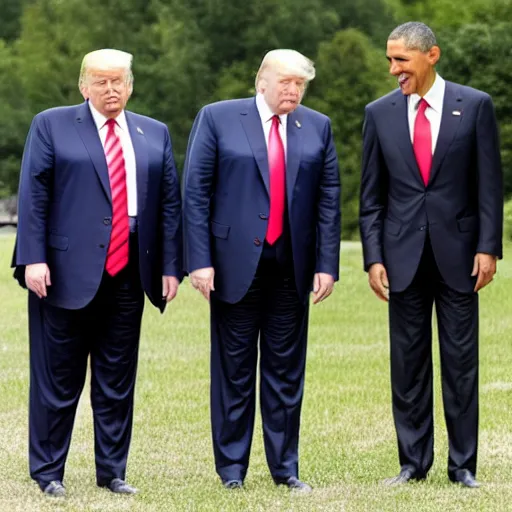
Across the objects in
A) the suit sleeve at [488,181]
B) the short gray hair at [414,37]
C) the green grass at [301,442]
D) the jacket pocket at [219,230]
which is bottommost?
the green grass at [301,442]

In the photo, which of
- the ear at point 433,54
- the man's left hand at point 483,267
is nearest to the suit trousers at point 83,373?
the man's left hand at point 483,267

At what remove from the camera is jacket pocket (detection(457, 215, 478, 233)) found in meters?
8.12

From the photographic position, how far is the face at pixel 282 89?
791cm

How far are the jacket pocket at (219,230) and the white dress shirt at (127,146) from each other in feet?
1.32

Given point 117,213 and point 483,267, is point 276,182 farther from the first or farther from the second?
point 483,267

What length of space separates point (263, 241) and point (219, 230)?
24 cm

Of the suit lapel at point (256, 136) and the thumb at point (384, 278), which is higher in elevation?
the suit lapel at point (256, 136)

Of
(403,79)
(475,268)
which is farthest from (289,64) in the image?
(475,268)

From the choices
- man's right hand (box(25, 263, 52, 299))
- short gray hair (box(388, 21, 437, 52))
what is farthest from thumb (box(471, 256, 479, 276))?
man's right hand (box(25, 263, 52, 299))

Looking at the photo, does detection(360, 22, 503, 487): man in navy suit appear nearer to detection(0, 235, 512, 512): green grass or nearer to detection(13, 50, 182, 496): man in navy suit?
detection(0, 235, 512, 512): green grass

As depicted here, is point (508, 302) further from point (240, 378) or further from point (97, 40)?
point (97, 40)

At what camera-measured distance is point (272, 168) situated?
8.05 metres

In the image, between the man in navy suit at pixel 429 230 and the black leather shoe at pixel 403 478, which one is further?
the black leather shoe at pixel 403 478

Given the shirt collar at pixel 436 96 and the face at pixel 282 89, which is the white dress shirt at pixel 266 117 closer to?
the face at pixel 282 89
